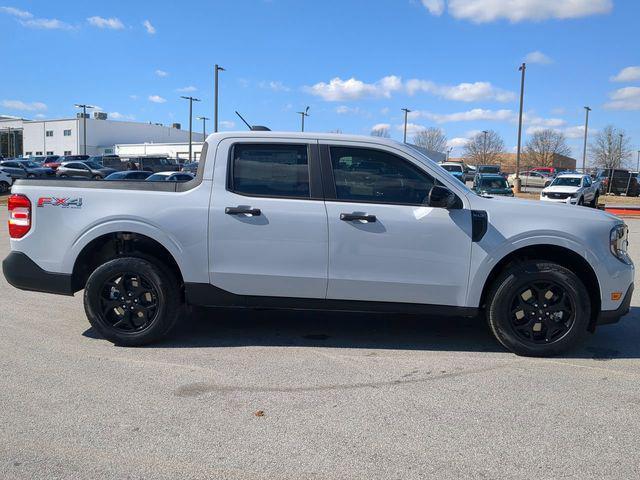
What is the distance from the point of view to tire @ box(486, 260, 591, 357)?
15.9ft

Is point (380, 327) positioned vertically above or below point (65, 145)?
below

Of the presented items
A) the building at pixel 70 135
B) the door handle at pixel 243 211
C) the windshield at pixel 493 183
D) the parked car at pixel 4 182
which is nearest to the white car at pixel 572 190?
the windshield at pixel 493 183

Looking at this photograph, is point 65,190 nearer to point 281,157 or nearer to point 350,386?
point 281,157

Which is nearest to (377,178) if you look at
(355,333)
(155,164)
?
(355,333)

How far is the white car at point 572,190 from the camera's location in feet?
85.8

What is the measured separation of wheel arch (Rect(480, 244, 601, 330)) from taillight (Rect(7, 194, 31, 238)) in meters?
4.13

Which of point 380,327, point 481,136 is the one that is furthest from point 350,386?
point 481,136

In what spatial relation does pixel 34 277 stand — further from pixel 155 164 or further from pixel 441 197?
pixel 155 164

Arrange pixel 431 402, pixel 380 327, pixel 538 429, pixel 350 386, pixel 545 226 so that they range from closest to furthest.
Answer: pixel 538 429 < pixel 431 402 < pixel 350 386 < pixel 545 226 < pixel 380 327

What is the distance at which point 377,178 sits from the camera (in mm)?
4973

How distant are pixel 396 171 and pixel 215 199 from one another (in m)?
1.60

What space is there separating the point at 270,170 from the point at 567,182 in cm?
2625

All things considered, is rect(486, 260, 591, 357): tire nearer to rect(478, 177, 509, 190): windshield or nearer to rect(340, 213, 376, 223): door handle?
rect(340, 213, 376, 223): door handle

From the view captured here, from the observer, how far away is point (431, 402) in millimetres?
3988
